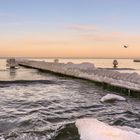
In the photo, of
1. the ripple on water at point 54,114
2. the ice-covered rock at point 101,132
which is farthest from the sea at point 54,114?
the ice-covered rock at point 101,132

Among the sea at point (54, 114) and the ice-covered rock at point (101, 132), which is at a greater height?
the ice-covered rock at point (101, 132)

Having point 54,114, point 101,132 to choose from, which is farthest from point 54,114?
point 101,132

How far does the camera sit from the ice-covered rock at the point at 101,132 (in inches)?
348

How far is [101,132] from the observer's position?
9.22 meters

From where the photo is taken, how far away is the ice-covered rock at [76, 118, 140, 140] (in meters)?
8.83

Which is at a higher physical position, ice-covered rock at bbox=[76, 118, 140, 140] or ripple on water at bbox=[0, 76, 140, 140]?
ice-covered rock at bbox=[76, 118, 140, 140]

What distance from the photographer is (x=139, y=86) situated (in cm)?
2119

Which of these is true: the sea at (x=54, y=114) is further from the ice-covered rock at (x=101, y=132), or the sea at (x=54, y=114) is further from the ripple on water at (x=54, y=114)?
the ice-covered rock at (x=101, y=132)

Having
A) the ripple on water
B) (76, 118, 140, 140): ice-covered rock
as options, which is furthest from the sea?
(76, 118, 140, 140): ice-covered rock

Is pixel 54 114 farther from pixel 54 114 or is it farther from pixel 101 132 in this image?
pixel 101 132

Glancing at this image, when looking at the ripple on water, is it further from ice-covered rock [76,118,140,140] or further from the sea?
ice-covered rock [76,118,140,140]

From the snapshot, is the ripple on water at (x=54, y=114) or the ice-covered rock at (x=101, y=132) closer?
the ice-covered rock at (x=101, y=132)

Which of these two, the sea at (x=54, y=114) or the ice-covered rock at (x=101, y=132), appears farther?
the sea at (x=54, y=114)

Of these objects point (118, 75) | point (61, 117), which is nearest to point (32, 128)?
point (61, 117)
